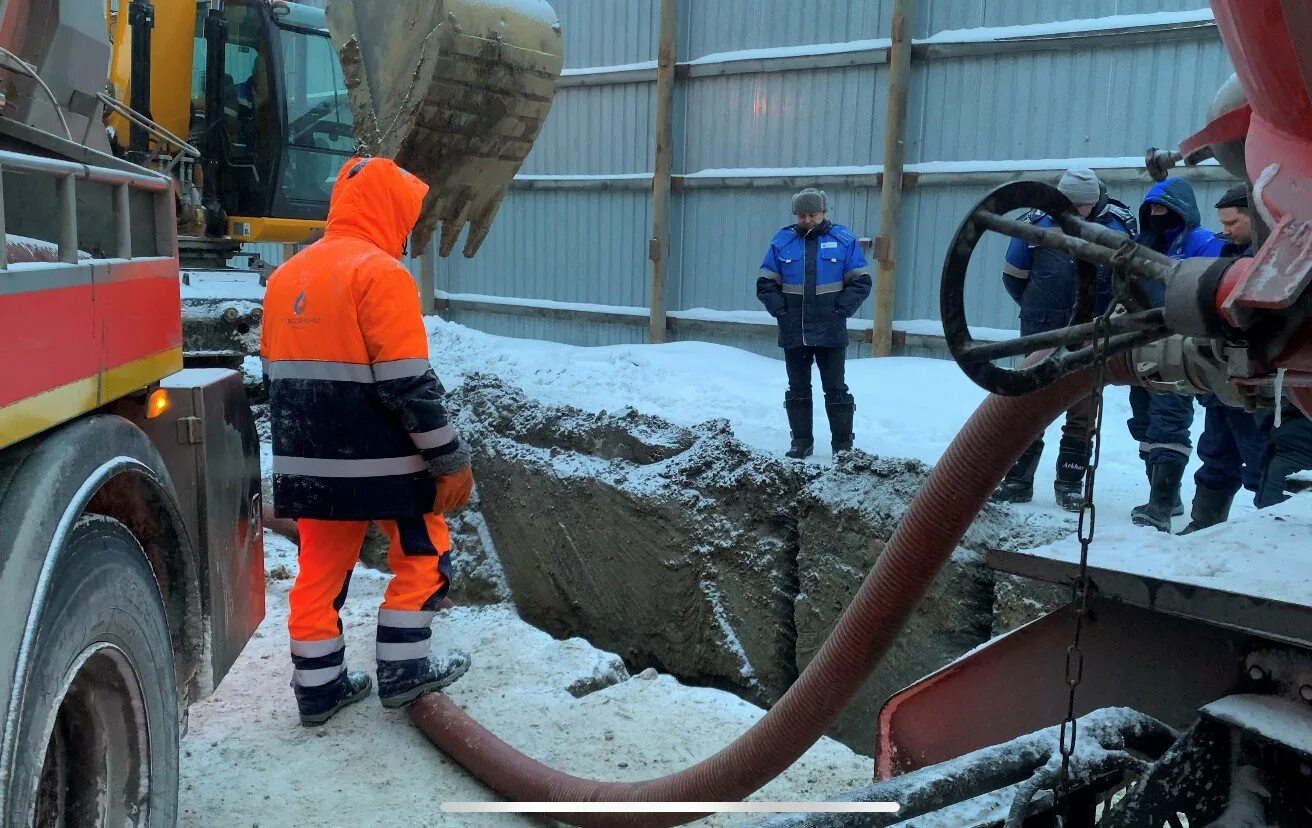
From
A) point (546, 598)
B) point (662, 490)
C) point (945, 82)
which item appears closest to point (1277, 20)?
point (662, 490)

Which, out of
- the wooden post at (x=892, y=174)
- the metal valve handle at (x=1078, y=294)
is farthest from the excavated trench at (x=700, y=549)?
the wooden post at (x=892, y=174)

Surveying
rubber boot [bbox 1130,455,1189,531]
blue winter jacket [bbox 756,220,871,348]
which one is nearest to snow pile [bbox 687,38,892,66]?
blue winter jacket [bbox 756,220,871,348]

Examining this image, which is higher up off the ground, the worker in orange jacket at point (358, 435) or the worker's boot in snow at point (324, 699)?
the worker in orange jacket at point (358, 435)

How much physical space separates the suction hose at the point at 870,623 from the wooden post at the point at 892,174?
267 inches

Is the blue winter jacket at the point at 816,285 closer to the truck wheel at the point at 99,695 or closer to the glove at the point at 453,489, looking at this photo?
the glove at the point at 453,489

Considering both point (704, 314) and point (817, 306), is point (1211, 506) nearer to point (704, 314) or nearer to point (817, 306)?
point (817, 306)

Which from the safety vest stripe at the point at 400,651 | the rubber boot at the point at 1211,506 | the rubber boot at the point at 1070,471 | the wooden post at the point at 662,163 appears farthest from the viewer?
the wooden post at the point at 662,163

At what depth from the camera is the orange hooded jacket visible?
3.33 m

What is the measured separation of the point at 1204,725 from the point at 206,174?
7698 mm

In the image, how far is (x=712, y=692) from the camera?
4078mm

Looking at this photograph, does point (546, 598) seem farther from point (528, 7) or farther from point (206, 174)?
point (206, 174)

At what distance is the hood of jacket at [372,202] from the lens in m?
3.49

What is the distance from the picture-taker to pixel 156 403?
97.4 inches

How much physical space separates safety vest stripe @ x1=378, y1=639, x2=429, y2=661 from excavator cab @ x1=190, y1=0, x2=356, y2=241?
513 cm
